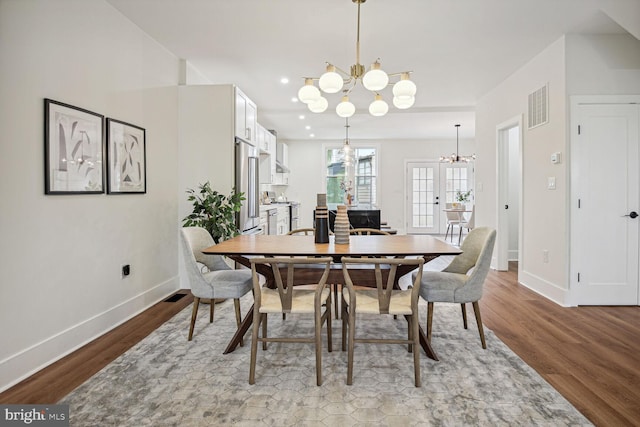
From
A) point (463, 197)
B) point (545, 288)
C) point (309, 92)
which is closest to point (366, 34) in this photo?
point (309, 92)

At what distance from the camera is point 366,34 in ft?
11.6

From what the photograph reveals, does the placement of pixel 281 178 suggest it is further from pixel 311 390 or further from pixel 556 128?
pixel 311 390

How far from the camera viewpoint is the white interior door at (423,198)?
32.4ft

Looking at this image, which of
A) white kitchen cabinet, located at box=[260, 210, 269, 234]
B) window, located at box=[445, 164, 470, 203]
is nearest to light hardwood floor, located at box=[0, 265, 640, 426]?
white kitchen cabinet, located at box=[260, 210, 269, 234]

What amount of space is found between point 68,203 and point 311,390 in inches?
82.5

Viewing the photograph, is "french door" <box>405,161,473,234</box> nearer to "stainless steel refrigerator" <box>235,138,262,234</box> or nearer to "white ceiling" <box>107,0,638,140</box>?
"white ceiling" <box>107,0,638,140</box>

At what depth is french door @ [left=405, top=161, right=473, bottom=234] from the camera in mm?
9891

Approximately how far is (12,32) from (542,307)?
473 cm

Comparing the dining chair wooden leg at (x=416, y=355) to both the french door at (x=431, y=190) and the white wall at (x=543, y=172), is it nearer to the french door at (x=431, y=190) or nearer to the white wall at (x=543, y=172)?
the white wall at (x=543, y=172)

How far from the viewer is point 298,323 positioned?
3.10 m

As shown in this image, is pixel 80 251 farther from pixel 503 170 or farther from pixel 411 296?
pixel 503 170

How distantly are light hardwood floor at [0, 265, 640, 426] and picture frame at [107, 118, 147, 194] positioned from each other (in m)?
1.20

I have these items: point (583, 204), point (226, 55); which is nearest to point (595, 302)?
point (583, 204)

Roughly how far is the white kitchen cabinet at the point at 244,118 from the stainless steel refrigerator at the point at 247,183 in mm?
110
